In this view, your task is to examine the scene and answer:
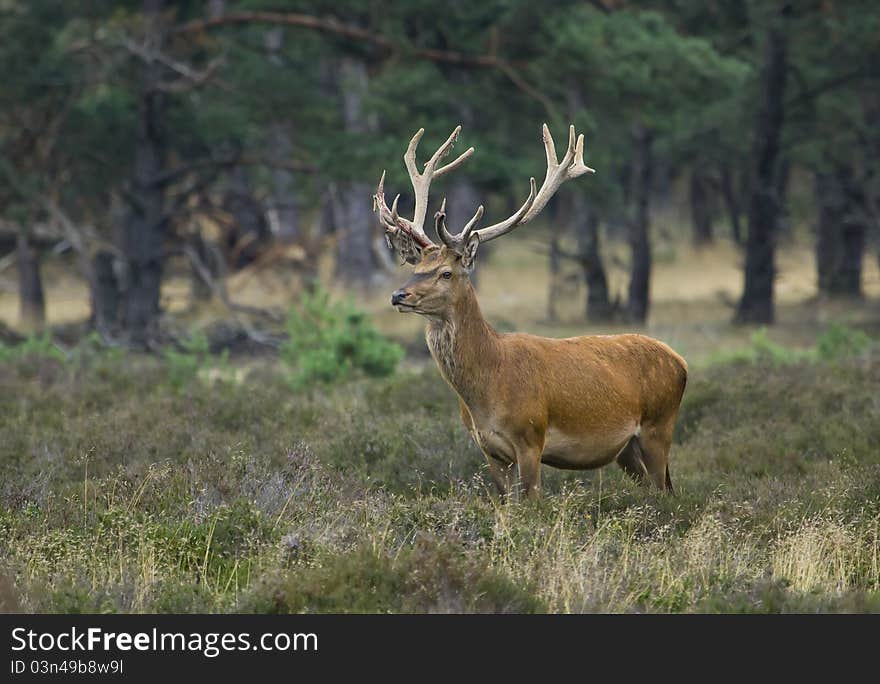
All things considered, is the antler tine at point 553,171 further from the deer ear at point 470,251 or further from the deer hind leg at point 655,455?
the deer hind leg at point 655,455

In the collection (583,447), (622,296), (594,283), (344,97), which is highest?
(344,97)

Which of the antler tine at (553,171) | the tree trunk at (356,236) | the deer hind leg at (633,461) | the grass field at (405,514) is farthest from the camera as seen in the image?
the tree trunk at (356,236)

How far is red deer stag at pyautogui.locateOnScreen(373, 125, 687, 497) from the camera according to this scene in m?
8.26

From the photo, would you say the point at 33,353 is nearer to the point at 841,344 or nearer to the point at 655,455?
the point at 655,455

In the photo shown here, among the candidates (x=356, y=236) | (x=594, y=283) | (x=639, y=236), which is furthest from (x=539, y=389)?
(x=356, y=236)

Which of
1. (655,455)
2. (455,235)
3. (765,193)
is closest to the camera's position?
(455,235)

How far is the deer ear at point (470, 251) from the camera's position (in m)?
8.35

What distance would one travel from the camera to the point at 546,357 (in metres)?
8.66

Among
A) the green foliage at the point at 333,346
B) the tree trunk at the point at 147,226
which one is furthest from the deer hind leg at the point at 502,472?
the tree trunk at the point at 147,226

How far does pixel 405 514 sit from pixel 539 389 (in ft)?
3.80

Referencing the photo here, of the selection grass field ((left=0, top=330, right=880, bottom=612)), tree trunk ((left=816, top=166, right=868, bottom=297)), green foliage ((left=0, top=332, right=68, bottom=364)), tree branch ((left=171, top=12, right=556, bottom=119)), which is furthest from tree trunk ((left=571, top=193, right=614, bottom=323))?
grass field ((left=0, top=330, right=880, bottom=612))

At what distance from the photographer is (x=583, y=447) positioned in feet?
28.1

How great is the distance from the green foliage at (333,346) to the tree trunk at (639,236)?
11077 millimetres
